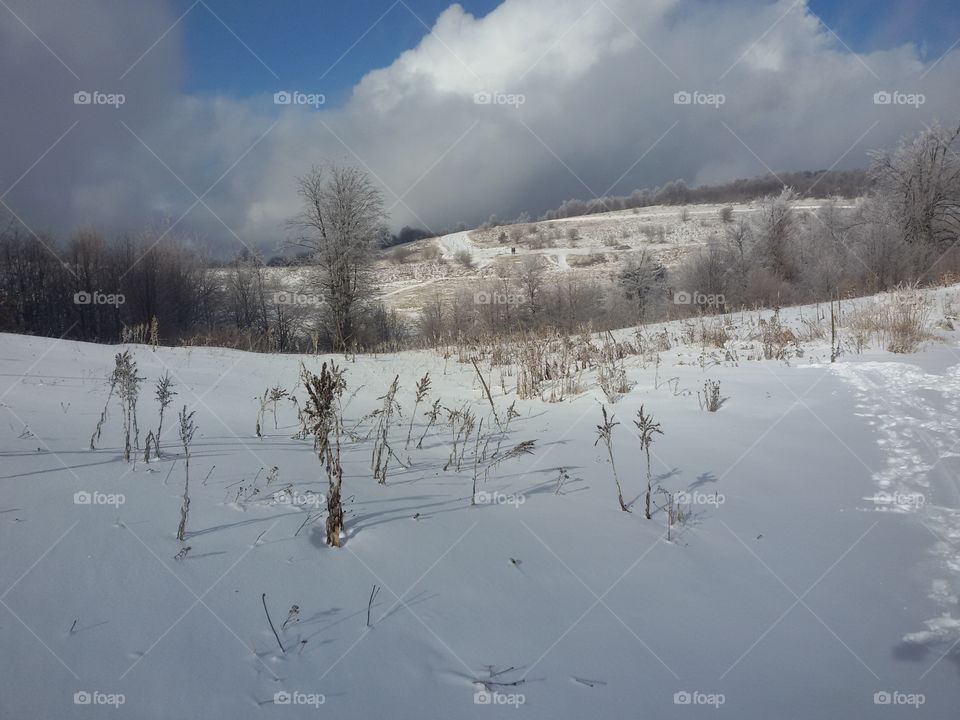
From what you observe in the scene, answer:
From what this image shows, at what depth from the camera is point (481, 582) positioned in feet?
6.71

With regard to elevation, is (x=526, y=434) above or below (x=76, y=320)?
below

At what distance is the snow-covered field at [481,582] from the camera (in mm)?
1469

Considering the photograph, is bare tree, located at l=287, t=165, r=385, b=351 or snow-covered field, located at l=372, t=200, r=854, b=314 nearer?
bare tree, located at l=287, t=165, r=385, b=351

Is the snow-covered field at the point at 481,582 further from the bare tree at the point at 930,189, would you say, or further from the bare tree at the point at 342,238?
the bare tree at the point at 930,189

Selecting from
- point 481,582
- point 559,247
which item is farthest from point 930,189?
point 481,582

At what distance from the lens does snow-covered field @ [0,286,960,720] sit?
1.47 metres

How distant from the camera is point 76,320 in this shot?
24672 millimetres

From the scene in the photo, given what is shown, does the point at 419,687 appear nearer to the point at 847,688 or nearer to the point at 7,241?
the point at 847,688

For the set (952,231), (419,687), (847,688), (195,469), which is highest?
(952,231)

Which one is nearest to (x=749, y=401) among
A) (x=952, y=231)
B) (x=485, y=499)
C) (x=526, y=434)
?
(x=526, y=434)

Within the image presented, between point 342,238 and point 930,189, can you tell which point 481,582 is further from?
point 930,189

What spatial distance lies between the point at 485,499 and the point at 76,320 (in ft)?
94.8

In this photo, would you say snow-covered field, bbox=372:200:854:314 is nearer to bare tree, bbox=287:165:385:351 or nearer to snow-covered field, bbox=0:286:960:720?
bare tree, bbox=287:165:385:351

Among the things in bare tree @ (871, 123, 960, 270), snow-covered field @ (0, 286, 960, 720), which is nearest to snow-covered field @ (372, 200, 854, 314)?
bare tree @ (871, 123, 960, 270)
